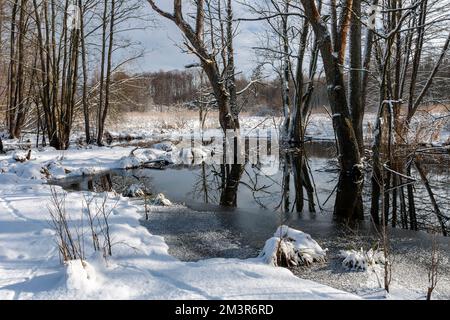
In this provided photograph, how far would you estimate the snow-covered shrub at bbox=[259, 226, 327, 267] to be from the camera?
314 cm

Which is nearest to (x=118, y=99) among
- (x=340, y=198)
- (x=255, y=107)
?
(x=340, y=198)

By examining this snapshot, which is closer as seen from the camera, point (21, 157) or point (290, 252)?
point (290, 252)

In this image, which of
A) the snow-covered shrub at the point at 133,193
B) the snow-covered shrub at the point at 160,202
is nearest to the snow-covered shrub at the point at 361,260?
the snow-covered shrub at the point at 160,202

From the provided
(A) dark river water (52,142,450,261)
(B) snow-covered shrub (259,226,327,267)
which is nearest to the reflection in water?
(A) dark river water (52,142,450,261)

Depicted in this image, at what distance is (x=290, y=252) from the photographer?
3.22 meters

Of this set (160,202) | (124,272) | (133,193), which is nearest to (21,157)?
(133,193)

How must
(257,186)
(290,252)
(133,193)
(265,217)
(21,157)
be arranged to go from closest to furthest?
1. (290,252)
2. (265,217)
3. (133,193)
4. (257,186)
5. (21,157)

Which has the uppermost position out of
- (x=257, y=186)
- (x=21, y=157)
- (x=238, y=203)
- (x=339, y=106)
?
(x=339, y=106)

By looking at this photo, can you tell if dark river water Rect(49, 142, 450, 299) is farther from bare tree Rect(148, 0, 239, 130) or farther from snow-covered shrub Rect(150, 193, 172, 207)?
bare tree Rect(148, 0, 239, 130)

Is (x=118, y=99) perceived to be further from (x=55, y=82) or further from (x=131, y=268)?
(x=131, y=268)

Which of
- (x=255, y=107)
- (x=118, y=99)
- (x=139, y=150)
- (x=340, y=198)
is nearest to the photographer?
(x=340, y=198)

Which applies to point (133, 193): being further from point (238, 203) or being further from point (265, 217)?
point (265, 217)
